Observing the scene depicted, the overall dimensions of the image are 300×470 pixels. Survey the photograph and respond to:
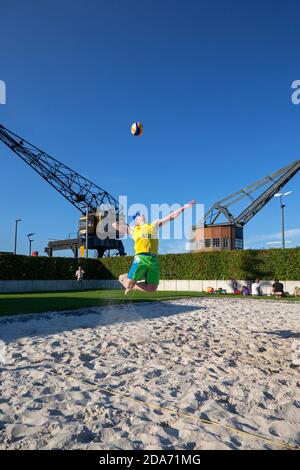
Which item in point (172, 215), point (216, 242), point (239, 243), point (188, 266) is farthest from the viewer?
point (239, 243)

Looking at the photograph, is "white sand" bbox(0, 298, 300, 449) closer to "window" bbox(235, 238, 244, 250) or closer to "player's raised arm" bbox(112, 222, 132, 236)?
"player's raised arm" bbox(112, 222, 132, 236)

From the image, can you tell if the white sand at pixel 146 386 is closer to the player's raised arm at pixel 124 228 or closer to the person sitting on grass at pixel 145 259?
the person sitting on grass at pixel 145 259

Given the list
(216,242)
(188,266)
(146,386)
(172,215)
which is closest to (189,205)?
(172,215)

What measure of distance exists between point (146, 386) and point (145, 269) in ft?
11.2

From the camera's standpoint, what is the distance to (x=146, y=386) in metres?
4.41

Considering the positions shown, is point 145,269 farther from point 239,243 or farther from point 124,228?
point 239,243

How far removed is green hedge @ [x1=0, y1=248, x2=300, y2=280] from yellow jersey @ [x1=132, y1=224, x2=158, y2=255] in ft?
65.3

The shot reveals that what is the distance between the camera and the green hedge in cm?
2538

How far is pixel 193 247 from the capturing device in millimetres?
46344

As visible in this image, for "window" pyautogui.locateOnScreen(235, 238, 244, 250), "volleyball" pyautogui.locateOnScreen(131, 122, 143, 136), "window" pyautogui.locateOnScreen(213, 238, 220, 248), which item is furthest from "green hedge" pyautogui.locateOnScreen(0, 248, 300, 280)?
"volleyball" pyautogui.locateOnScreen(131, 122, 143, 136)

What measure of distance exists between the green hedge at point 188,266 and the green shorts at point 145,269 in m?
19.9
